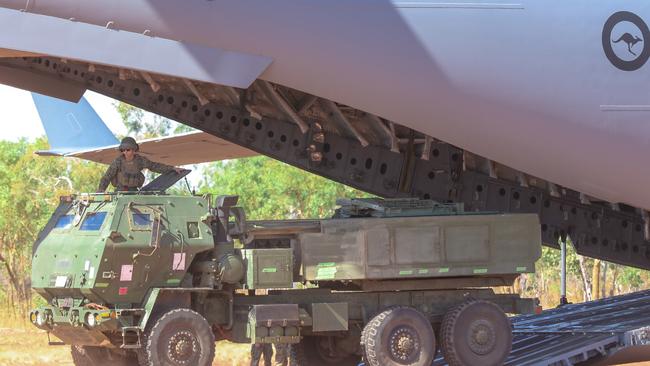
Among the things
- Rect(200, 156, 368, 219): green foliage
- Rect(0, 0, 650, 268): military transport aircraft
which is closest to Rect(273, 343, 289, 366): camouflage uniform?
Rect(0, 0, 650, 268): military transport aircraft

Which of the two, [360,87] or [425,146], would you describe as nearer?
[360,87]

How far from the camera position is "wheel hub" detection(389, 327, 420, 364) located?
418 inches

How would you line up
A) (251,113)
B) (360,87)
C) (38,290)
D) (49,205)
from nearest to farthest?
(38,290)
(360,87)
(251,113)
(49,205)

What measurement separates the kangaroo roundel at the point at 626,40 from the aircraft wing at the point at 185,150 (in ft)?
19.1

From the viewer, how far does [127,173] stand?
36.9ft

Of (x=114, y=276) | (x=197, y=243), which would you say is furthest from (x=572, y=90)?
(x=114, y=276)

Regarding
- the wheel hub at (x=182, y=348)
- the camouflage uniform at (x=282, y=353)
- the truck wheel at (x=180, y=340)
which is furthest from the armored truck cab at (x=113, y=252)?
the camouflage uniform at (x=282, y=353)

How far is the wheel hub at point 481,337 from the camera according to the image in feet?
35.9

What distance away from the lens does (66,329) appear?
10.3 m

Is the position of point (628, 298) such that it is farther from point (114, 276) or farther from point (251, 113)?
point (114, 276)

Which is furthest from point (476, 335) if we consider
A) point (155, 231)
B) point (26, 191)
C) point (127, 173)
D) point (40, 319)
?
point (26, 191)

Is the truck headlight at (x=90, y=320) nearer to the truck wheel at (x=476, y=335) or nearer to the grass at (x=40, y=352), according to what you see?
the truck wheel at (x=476, y=335)

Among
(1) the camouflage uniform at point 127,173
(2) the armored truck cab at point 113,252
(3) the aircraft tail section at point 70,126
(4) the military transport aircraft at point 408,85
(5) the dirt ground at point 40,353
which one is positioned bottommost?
(5) the dirt ground at point 40,353

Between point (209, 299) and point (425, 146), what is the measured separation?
3.76m
